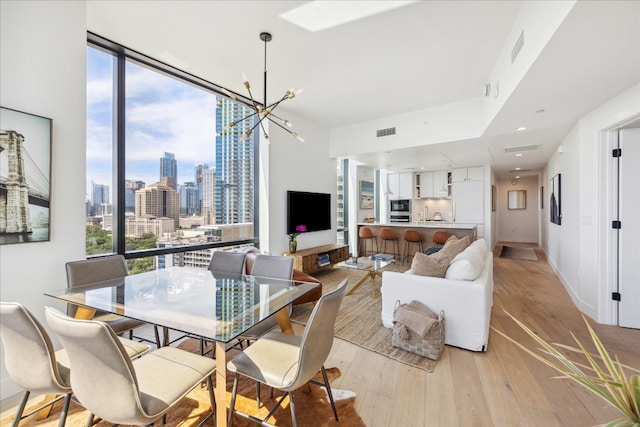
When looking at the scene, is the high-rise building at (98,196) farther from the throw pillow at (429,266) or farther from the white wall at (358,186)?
the white wall at (358,186)

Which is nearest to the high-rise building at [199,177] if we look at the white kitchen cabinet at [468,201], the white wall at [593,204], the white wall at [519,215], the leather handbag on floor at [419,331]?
the leather handbag on floor at [419,331]

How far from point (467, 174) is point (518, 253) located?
108 inches

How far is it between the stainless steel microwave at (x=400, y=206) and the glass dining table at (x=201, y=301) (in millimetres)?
6714

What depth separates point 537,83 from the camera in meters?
2.59

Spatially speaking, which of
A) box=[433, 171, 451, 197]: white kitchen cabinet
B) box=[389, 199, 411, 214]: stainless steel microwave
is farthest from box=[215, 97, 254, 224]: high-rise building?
box=[433, 171, 451, 197]: white kitchen cabinet

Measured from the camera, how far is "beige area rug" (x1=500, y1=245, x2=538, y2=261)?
730 centimetres

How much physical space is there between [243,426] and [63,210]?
7.38ft

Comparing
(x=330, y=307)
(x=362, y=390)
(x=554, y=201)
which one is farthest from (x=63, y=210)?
(x=554, y=201)

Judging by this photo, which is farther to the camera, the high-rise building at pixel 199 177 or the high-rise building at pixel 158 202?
the high-rise building at pixel 199 177

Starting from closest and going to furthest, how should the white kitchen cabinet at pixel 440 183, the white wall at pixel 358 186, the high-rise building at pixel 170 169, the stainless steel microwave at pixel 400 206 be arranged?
the high-rise building at pixel 170 169, the white wall at pixel 358 186, the white kitchen cabinet at pixel 440 183, the stainless steel microwave at pixel 400 206

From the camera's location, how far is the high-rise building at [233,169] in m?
4.40

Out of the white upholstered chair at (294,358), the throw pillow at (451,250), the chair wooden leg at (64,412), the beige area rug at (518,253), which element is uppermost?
the throw pillow at (451,250)

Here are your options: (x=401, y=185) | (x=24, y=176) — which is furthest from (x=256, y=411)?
(x=401, y=185)

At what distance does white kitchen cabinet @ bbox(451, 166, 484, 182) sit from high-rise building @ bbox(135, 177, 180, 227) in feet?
22.2
